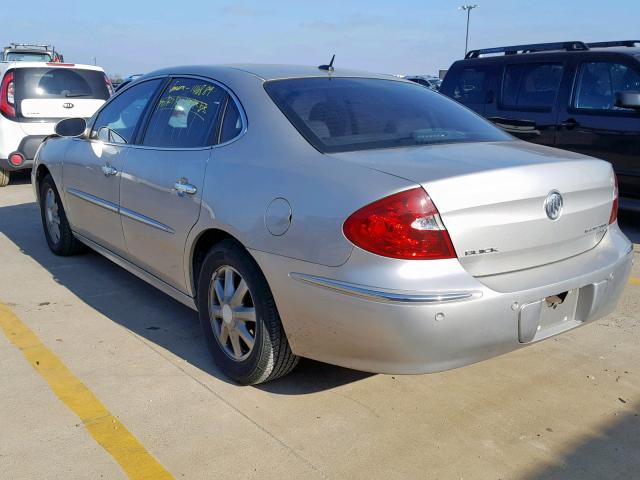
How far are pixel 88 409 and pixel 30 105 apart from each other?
6694mm

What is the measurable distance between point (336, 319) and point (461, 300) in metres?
0.49

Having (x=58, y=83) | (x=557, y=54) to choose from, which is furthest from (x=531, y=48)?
(x=58, y=83)

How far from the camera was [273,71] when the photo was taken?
11.7ft

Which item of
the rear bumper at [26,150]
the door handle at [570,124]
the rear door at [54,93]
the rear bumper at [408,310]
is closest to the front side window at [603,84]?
the door handle at [570,124]

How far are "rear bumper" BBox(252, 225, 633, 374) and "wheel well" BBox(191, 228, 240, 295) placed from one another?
47cm

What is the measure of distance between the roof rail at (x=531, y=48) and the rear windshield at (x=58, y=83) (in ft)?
16.8

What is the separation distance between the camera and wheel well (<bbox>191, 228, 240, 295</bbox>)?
323 cm

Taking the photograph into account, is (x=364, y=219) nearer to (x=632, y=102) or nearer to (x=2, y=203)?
(x=632, y=102)

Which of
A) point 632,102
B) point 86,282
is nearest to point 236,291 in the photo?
point 86,282

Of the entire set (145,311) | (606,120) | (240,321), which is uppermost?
(606,120)

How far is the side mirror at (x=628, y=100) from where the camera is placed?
5.91m

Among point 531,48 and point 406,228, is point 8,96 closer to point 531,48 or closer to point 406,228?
point 531,48

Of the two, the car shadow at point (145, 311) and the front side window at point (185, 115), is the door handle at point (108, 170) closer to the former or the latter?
the front side window at point (185, 115)

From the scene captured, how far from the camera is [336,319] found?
260 centimetres
